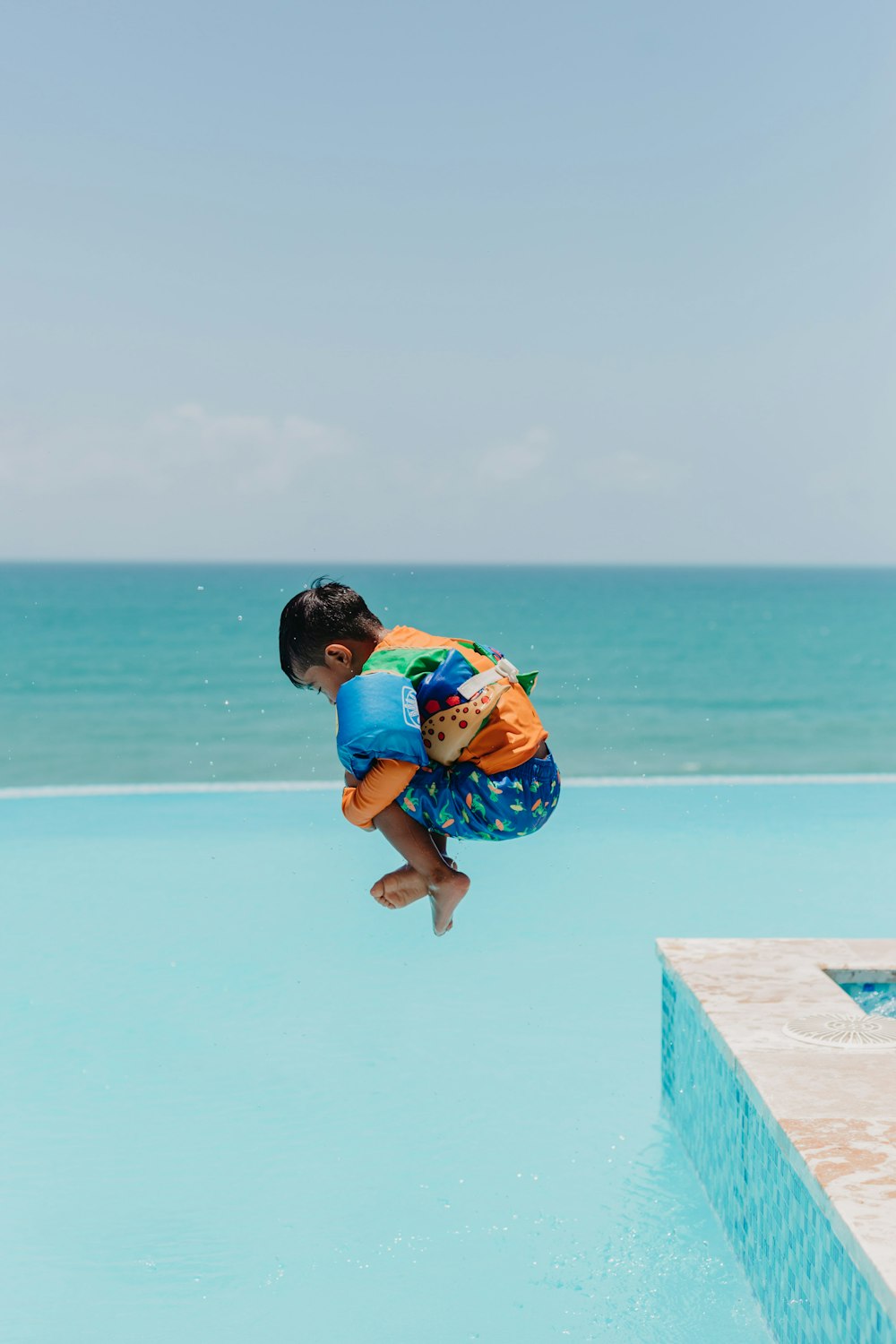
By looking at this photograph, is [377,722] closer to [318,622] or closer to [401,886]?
[318,622]

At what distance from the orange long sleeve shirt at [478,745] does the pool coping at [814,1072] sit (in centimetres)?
78

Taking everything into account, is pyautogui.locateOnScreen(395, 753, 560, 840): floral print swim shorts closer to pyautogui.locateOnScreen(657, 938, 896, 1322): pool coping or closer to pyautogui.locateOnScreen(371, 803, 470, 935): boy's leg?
pyautogui.locateOnScreen(371, 803, 470, 935): boy's leg

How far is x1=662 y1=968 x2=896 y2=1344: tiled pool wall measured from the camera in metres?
2.35

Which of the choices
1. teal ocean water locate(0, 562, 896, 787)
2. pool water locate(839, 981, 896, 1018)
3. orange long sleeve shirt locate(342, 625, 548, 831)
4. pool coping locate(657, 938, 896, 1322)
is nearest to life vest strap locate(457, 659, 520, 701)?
orange long sleeve shirt locate(342, 625, 548, 831)

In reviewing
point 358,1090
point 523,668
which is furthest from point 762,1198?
point 523,668

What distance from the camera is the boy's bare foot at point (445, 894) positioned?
9.86 ft

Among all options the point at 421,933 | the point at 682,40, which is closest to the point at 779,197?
the point at 682,40

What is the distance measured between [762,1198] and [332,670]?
1.39 metres

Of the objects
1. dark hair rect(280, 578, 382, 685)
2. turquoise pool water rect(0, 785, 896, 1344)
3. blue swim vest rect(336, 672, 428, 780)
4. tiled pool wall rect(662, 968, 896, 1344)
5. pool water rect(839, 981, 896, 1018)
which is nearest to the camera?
tiled pool wall rect(662, 968, 896, 1344)

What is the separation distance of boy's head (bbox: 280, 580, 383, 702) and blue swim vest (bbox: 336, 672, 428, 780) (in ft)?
0.52

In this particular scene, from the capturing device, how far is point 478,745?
10.1ft

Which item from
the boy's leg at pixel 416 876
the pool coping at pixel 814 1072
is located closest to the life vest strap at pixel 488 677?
the boy's leg at pixel 416 876

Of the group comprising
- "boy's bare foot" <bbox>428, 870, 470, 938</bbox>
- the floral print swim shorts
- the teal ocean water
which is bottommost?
the teal ocean water

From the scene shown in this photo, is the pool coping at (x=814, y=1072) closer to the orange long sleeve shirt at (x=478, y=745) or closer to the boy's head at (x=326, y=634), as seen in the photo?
the orange long sleeve shirt at (x=478, y=745)
